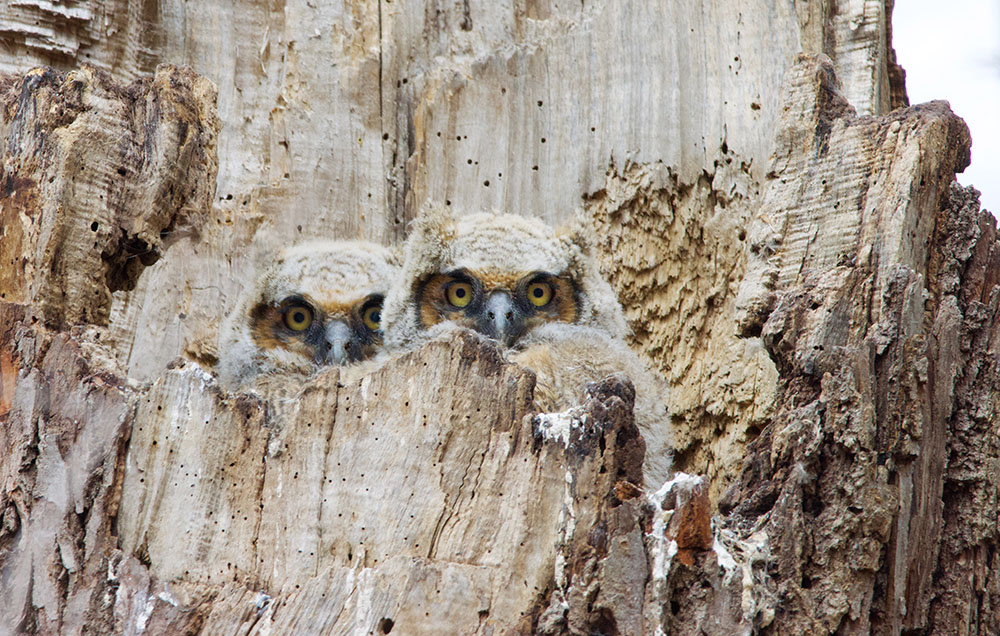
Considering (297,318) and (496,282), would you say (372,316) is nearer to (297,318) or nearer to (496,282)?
(297,318)

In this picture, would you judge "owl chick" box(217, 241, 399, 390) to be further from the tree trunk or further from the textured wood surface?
the tree trunk

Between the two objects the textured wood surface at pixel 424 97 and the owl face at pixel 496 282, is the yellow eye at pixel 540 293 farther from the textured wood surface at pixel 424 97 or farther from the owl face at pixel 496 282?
the textured wood surface at pixel 424 97

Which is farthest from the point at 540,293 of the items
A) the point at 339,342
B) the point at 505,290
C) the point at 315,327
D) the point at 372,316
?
the point at 315,327

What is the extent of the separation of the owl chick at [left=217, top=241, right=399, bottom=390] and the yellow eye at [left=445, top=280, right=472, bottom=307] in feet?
0.99

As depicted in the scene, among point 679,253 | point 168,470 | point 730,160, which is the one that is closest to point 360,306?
point 679,253

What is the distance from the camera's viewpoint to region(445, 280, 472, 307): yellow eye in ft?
15.5

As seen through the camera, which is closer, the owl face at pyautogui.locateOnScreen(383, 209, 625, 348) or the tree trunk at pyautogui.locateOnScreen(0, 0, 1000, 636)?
the tree trunk at pyautogui.locateOnScreen(0, 0, 1000, 636)

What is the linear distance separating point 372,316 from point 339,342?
25 centimetres

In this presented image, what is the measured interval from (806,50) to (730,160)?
1.83 feet

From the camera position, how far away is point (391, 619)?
101 inches

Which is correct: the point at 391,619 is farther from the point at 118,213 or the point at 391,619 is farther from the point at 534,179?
the point at 534,179

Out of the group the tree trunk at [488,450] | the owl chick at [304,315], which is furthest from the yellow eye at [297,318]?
the tree trunk at [488,450]

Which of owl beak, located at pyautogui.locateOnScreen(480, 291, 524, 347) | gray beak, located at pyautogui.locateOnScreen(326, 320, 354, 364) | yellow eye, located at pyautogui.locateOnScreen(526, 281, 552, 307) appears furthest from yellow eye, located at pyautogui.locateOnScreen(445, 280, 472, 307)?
gray beak, located at pyautogui.locateOnScreen(326, 320, 354, 364)

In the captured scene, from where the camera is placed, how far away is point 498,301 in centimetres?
462
